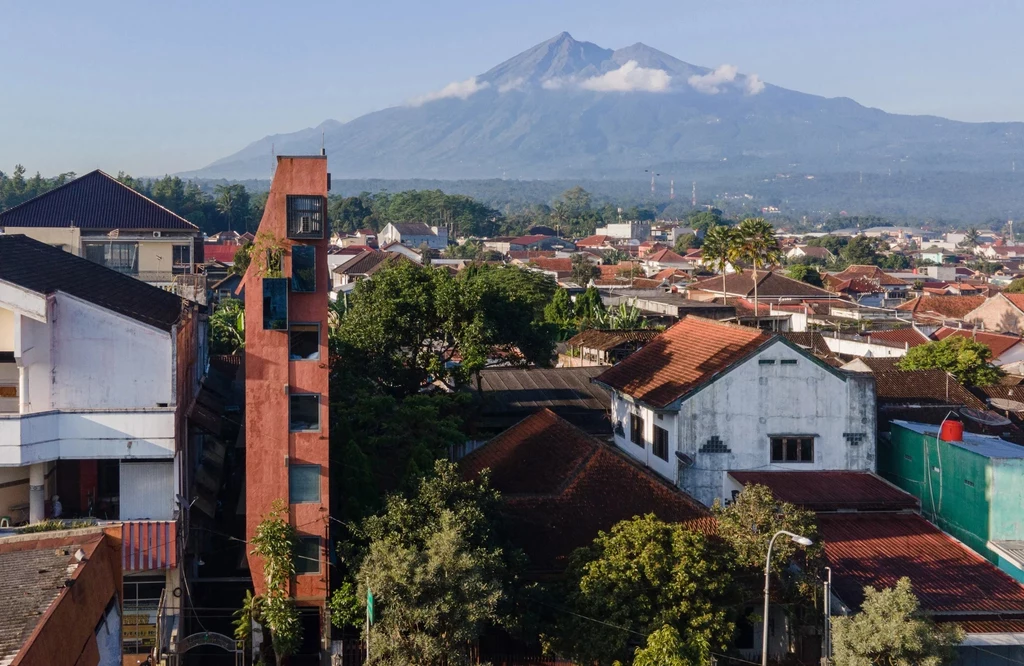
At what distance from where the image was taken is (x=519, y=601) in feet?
61.8

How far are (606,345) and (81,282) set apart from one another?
72.6ft

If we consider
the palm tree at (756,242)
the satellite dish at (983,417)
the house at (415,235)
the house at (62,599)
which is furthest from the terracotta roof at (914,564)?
the house at (415,235)

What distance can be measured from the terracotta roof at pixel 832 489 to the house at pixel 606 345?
500 inches

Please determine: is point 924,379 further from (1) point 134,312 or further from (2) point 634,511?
(1) point 134,312

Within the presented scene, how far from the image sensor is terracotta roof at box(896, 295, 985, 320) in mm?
70688

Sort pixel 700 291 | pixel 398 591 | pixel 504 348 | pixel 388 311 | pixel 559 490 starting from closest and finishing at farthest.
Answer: pixel 398 591 → pixel 559 490 → pixel 388 311 → pixel 504 348 → pixel 700 291

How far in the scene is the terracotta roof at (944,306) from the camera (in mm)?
70688

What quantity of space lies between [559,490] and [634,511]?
1.67 meters

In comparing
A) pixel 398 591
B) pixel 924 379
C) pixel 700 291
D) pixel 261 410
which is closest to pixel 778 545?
pixel 398 591

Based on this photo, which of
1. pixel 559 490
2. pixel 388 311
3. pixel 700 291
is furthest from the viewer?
pixel 700 291

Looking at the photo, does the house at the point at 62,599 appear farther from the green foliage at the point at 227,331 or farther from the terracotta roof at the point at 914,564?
the green foliage at the point at 227,331

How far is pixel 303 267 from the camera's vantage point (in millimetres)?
20516

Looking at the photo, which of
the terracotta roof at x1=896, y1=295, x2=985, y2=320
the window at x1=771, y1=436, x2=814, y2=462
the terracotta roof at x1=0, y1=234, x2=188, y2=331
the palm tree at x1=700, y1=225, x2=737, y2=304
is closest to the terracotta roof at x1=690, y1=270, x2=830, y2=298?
the terracotta roof at x1=896, y1=295, x2=985, y2=320

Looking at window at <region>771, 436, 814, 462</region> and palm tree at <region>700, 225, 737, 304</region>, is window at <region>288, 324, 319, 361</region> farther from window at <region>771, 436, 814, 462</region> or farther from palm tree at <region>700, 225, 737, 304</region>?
palm tree at <region>700, 225, 737, 304</region>
